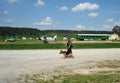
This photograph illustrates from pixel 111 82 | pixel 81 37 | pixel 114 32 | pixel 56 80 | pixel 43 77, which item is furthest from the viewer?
pixel 114 32

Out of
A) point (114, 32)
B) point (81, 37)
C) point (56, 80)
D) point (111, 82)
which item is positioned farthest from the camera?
point (114, 32)

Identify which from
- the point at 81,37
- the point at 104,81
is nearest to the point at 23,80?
the point at 104,81

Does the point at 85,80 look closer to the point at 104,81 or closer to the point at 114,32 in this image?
the point at 104,81

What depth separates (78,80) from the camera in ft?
43.1

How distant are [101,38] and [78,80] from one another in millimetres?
110042

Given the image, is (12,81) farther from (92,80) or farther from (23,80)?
(92,80)

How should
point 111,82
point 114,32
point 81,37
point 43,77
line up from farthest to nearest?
point 114,32 < point 81,37 < point 43,77 < point 111,82

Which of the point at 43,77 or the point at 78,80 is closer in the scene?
the point at 78,80

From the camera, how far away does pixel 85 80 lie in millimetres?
13117

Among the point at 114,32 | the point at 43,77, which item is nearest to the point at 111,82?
the point at 43,77

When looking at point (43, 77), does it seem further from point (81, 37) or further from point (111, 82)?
point (81, 37)

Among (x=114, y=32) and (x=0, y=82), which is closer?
(x=0, y=82)

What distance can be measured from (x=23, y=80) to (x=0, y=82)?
1085mm

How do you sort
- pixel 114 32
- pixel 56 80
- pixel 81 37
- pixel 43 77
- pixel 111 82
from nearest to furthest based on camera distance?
pixel 111 82
pixel 56 80
pixel 43 77
pixel 81 37
pixel 114 32
